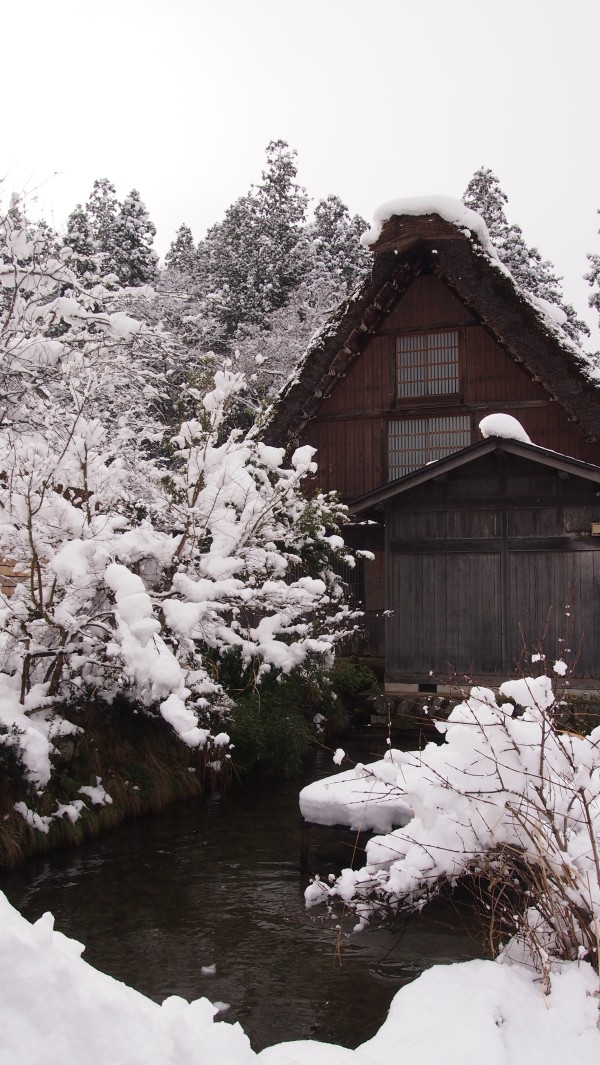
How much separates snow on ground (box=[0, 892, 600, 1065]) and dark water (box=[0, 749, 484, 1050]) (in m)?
0.73

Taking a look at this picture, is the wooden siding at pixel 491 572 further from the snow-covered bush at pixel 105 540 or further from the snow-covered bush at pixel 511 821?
the snow-covered bush at pixel 511 821

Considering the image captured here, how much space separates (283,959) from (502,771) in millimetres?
1995

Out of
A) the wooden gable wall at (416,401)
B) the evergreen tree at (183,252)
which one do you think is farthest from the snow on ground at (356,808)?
the evergreen tree at (183,252)

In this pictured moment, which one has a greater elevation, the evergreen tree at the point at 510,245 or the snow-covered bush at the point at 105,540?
the evergreen tree at the point at 510,245

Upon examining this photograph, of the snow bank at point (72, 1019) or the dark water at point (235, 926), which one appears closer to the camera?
the snow bank at point (72, 1019)

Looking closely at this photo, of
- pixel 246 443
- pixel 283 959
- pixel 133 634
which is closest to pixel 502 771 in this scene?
pixel 283 959

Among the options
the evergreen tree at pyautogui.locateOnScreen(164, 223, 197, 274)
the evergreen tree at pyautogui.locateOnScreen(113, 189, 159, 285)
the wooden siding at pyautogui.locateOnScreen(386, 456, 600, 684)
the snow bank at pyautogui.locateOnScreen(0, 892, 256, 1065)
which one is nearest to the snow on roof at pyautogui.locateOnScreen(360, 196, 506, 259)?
the wooden siding at pyautogui.locateOnScreen(386, 456, 600, 684)

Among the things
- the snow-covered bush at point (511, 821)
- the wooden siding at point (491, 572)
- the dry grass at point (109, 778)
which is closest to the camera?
the snow-covered bush at point (511, 821)

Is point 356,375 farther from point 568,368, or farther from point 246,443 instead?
point 246,443

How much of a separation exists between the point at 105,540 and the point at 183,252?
32.2m

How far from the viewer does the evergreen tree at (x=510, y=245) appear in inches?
1069

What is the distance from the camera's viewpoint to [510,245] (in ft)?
89.8

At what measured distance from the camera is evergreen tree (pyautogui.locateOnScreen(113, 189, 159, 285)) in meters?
29.9

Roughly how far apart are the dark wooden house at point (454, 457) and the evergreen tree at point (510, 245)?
44.0 feet
